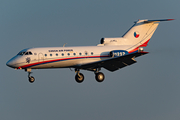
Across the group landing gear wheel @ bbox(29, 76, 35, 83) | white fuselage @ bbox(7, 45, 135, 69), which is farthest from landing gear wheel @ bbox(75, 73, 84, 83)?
landing gear wheel @ bbox(29, 76, 35, 83)

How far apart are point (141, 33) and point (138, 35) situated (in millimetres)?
533

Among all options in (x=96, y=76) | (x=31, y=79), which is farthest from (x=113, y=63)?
(x=31, y=79)

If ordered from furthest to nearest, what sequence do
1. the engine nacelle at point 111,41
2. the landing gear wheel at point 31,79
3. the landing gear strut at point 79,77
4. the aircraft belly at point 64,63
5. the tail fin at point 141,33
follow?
the tail fin at point 141,33 < the landing gear strut at point 79,77 < the engine nacelle at point 111,41 < the landing gear wheel at point 31,79 < the aircraft belly at point 64,63

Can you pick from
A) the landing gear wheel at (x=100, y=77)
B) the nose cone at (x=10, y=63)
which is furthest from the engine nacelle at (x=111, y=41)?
the nose cone at (x=10, y=63)

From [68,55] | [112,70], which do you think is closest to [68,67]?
[68,55]

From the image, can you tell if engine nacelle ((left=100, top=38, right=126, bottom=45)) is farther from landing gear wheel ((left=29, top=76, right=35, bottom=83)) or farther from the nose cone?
the nose cone

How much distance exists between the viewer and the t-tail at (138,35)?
46250 mm

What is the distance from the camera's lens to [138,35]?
47031 mm

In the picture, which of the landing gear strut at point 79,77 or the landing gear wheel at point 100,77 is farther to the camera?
the landing gear strut at point 79,77

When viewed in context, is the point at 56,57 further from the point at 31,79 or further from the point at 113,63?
the point at 113,63

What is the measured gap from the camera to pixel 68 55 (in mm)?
42562

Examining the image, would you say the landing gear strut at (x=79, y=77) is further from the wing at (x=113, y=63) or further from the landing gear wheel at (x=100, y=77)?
the landing gear wheel at (x=100, y=77)

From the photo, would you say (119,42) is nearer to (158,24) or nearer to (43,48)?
(158,24)

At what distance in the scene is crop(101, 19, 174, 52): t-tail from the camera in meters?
46.2
